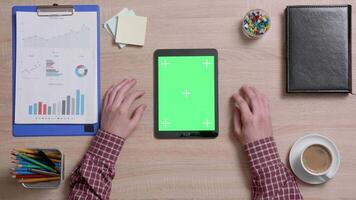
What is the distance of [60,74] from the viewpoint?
2.92 ft

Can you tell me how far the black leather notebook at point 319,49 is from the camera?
2.76ft

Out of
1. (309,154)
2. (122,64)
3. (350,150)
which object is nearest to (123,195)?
(122,64)

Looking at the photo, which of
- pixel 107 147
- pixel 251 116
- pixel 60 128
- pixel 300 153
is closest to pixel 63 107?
pixel 60 128

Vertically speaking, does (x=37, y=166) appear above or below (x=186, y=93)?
below

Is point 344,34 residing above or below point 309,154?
above

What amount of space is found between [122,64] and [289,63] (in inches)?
15.9

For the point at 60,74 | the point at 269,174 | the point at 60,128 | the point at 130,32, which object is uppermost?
the point at 130,32

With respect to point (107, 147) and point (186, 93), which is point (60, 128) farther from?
point (186, 93)

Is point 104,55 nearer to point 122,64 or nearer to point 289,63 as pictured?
point 122,64

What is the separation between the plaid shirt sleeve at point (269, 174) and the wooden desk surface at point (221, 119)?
34 millimetres

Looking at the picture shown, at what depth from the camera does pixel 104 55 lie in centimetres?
89

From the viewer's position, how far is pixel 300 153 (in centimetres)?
84

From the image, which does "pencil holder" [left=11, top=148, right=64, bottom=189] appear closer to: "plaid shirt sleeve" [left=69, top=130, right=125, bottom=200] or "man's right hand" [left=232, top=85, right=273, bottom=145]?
"plaid shirt sleeve" [left=69, top=130, right=125, bottom=200]

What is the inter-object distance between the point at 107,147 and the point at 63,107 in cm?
15
